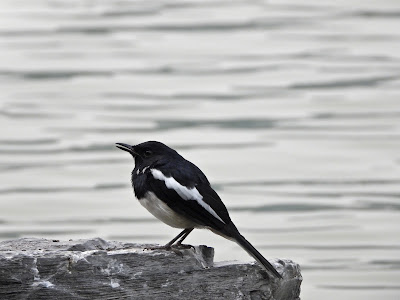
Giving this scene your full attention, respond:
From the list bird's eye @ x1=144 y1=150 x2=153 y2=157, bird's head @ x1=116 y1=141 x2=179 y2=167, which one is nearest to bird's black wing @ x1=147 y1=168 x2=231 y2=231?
bird's head @ x1=116 y1=141 x2=179 y2=167

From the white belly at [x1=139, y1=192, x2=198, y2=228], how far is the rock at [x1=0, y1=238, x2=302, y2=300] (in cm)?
23

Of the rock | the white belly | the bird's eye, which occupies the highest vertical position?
the bird's eye

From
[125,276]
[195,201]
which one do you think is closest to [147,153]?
[195,201]

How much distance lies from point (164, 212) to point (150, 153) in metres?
0.54

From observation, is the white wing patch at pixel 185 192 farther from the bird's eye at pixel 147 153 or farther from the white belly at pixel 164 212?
the bird's eye at pixel 147 153

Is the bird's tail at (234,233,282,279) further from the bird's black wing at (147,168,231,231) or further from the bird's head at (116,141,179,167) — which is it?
the bird's head at (116,141,179,167)

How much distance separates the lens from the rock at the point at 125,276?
28.6ft

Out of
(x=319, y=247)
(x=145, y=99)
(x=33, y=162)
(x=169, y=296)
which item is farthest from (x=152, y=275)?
(x=145, y=99)

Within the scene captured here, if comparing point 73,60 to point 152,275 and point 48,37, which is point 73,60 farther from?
point 152,275

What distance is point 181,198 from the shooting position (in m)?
A: 8.98

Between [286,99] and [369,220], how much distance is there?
593 centimetres

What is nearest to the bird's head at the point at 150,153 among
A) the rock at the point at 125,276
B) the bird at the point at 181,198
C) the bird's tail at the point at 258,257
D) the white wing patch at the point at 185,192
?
the bird at the point at 181,198

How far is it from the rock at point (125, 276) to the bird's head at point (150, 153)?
0.70m

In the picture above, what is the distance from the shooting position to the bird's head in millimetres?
Answer: 9414
